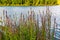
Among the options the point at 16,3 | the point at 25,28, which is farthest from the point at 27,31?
the point at 16,3

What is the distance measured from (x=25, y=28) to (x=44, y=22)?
24 cm

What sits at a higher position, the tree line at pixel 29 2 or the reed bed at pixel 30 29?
the tree line at pixel 29 2

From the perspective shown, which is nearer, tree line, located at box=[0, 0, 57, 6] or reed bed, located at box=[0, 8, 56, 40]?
reed bed, located at box=[0, 8, 56, 40]

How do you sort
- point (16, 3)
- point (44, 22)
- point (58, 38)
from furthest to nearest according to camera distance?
point (16, 3), point (58, 38), point (44, 22)

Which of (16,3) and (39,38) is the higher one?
(16,3)

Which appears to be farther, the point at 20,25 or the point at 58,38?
the point at 58,38

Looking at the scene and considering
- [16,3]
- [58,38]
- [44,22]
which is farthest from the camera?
[16,3]

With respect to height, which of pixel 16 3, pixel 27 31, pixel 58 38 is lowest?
pixel 58 38

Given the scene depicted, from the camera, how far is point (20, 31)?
6.82 feet

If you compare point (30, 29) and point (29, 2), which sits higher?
point (29, 2)

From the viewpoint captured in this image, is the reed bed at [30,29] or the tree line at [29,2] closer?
the reed bed at [30,29]

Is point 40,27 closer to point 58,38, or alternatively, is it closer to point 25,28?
point 25,28

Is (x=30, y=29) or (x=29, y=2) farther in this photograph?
(x=29, y=2)

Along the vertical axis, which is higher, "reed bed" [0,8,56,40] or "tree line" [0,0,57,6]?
"tree line" [0,0,57,6]
